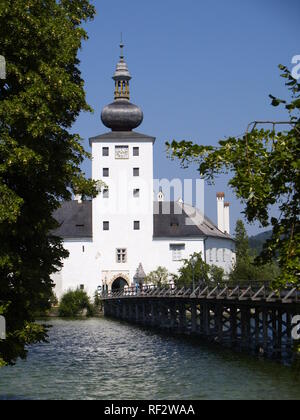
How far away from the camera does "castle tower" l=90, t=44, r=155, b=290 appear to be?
71.8 meters

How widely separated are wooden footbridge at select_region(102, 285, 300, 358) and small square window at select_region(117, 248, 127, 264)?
16.5 feet

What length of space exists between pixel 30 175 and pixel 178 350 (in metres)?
23.5

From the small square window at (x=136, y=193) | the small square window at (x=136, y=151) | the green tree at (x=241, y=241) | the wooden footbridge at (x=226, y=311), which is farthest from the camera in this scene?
the green tree at (x=241, y=241)

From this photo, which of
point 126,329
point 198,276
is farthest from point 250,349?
point 198,276

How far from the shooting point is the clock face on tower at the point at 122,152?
72.9 meters

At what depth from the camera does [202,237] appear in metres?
73.6

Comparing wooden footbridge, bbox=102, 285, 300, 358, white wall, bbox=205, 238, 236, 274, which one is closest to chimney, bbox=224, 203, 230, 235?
white wall, bbox=205, 238, 236, 274

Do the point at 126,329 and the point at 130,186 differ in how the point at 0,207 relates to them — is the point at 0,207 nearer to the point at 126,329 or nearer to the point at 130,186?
the point at 126,329

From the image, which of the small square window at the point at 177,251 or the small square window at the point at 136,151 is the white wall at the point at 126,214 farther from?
the small square window at the point at 177,251

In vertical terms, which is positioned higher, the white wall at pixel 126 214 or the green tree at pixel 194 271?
the white wall at pixel 126 214

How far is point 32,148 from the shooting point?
525 inches

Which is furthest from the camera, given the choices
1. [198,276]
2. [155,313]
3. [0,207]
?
[198,276]
